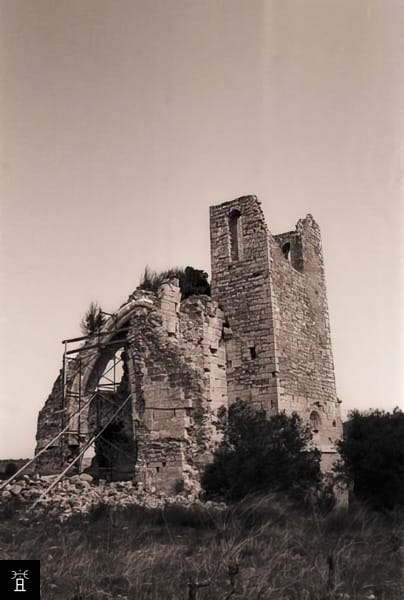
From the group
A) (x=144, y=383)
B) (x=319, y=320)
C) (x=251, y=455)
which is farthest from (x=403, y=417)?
(x=144, y=383)

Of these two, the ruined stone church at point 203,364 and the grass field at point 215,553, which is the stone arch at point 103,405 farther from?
the grass field at point 215,553

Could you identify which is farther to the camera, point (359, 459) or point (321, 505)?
point (359, 459)

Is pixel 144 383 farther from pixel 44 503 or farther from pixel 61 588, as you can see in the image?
pixel 61 588

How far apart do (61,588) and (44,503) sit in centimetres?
635

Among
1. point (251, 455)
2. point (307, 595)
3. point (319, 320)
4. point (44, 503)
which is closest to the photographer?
point (307, 595)

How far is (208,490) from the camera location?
34.4 feet

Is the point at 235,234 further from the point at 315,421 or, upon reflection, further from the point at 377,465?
the point at 377,465

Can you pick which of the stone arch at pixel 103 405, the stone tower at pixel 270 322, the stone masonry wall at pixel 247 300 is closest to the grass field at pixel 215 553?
the stone masonry wall at pixel 247 300

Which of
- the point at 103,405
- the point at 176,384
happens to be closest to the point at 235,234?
the point at 176,384

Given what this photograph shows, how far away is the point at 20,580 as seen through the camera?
4324 millimetres

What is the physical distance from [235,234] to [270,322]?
2810 millimetres

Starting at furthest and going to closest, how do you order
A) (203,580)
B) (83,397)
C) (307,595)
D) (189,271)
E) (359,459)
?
(189,271) → (83,397) → (359,459) → (203,580) → (307,595)

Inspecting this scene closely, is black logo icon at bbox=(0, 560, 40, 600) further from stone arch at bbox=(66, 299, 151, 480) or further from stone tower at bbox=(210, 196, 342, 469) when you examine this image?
stone arch at bbox=(66, 299, 151, 480)

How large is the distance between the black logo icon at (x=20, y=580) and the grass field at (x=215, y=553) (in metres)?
0.75
